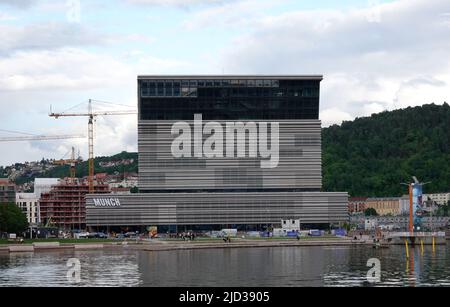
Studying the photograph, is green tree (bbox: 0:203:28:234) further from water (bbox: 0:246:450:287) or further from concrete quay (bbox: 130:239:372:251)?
water (bbox: 0:246:450:287)

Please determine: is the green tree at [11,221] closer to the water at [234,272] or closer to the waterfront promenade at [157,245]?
the waterfront promenade at [157,245]

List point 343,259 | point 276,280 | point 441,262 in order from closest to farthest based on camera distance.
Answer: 1. point 276,280
2. point 441,262
3. point 343,259

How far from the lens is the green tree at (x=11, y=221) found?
621 ft

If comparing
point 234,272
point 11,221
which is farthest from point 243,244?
point 234,272

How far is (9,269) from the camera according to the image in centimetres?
9806

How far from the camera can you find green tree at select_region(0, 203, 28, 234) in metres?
189

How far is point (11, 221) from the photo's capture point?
19050 centimetres

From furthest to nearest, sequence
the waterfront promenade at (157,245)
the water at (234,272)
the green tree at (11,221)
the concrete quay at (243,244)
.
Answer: the green tree at (11,221) → the concrete quay at (243,244) → the waterfront promenade at (157,245) → the water at (234,272)

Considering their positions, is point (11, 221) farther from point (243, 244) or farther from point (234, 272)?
point (234, 272)

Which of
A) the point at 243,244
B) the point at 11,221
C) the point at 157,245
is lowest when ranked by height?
the point at 243,244

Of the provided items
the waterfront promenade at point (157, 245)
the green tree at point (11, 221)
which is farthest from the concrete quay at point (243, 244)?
the green tree at point (11, 221)
